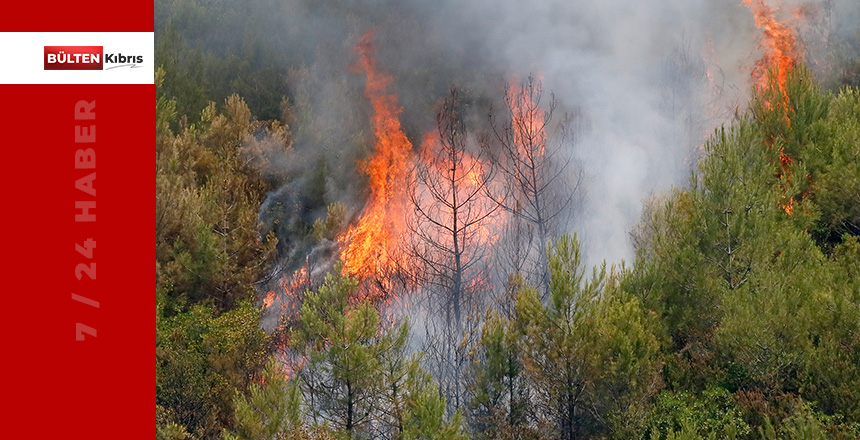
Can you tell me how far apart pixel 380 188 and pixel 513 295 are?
10939mm

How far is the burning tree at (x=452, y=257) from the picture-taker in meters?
25.5

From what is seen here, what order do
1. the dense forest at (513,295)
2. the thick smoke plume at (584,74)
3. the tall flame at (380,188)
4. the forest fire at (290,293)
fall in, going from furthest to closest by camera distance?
the thick smoke plume at (584,74) < the tall flame at (380,188) < the forest fire at (290,293) < the dense forest at (513,295)

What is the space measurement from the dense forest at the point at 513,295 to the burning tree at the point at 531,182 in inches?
5.3

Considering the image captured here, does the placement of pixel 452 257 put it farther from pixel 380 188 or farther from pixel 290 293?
pixel 380 188

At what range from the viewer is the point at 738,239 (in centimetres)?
2209

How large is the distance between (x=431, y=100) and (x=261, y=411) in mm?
22118

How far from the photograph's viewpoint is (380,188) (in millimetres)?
35750

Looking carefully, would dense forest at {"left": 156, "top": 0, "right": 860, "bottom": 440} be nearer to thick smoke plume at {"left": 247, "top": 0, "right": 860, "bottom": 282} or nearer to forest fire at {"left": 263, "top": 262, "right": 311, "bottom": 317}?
forest fire at {"left": 263, "top": 262, "right": 311, "bottom": 317}

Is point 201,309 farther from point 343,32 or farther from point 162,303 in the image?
point 343,32

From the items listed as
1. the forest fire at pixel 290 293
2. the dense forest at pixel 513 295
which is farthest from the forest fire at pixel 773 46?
the forest fire at pixel 290 293

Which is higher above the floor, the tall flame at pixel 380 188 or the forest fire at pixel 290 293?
the tall flame at pixel 380 188

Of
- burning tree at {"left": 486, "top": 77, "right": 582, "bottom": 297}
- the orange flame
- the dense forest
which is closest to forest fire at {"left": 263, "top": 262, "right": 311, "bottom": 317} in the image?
the dense forest

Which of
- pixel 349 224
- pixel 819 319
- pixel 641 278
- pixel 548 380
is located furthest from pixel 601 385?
pixel 349 224

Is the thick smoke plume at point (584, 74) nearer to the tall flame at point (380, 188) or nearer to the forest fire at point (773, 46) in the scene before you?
the forest fire at point (773, 46)
